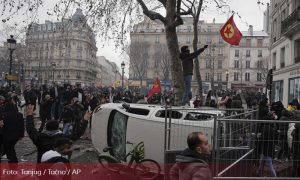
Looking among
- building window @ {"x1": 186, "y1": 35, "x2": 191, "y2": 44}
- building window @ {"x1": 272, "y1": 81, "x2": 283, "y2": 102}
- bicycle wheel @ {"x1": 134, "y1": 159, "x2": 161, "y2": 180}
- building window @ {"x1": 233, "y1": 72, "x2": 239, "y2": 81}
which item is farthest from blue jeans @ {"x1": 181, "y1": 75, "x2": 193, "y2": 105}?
building window @ {"x1": 186, "y1": 35, "x2": 191, "y2": 44}

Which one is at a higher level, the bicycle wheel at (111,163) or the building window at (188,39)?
the building window at (188,39)

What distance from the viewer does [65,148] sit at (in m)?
5.24

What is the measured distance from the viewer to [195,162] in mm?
3822

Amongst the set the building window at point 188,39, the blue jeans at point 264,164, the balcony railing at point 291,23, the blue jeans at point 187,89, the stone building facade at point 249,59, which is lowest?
the blue jeans at point 264,164

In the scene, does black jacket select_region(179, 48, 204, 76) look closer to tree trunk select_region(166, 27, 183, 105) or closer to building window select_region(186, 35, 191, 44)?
tree trunk select_region(166, 27, 183, 105)

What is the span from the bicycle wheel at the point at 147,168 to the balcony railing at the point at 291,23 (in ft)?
68.7

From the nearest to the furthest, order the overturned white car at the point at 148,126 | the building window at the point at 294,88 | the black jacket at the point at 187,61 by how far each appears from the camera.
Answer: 1. the overturned white car at the point at 148,126
2. the black jacket at the point at 187,61
3. the building window at the point at 294,88

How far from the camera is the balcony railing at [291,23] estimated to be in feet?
87.4

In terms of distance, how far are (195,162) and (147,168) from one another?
4588 mm

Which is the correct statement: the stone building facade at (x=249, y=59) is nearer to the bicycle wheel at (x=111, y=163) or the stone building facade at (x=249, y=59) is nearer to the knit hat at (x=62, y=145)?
the bicycle wheel at (x=111, y=163)

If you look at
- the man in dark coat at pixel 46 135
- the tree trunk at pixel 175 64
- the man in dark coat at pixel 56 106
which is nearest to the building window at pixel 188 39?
the man in dark coat at pixel 56 106

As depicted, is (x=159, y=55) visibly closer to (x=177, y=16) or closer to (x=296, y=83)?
(x=296, y=83)

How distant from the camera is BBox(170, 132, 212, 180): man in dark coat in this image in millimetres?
3736

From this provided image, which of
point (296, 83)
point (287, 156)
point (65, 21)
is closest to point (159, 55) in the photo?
point (296, 83)
